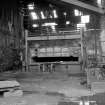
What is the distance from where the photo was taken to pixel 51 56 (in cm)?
1565

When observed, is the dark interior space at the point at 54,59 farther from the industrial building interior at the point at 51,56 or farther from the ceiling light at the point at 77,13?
the ceiling light at the point at 77,13

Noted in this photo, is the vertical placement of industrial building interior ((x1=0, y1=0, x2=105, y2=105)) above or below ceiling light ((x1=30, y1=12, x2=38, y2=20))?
below

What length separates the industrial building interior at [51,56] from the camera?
7315 mm

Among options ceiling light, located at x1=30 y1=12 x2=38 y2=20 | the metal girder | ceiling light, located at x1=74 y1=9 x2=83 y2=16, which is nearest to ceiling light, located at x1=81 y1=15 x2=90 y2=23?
ceiling light, located at x1=74 y1=9 x2=83 y2=16

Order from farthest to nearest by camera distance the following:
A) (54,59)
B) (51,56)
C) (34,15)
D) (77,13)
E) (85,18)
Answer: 1. (34,15)
2. (77,13)
3. (85,18)
4. (54,59)
5. (51,56)

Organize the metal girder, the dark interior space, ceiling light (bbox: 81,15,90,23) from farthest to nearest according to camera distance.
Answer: ceiling light (bbox: 81,15,90,23), the dark interior space, the metal girder

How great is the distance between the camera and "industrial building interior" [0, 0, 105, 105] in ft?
24.0

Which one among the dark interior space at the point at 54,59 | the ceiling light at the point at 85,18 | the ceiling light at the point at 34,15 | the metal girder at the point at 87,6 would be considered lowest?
the dark interior space at the point at 54,59

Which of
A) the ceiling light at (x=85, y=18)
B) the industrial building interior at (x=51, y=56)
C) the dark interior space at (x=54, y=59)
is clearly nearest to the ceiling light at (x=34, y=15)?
the industrial building interior at (x=51, y=56)

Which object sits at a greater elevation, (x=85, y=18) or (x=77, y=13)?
(x=77, y=13)

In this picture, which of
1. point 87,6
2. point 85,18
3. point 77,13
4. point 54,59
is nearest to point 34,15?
point 77,13

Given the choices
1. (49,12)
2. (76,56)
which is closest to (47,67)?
(76,56)

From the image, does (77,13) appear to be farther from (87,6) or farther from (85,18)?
(87,6)

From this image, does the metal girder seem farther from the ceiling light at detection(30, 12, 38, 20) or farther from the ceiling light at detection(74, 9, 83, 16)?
the ceiling light at detection(30, 12, 38, 20)
